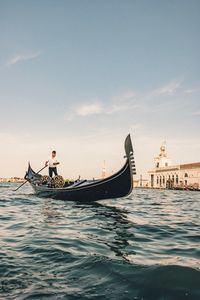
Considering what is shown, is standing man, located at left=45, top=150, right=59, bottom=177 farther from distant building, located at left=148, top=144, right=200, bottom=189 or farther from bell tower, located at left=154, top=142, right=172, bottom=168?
bell tower, located at left=154, top=142, right=172, bottom=168

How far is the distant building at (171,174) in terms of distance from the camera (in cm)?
6388

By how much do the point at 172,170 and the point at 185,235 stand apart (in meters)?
69.7

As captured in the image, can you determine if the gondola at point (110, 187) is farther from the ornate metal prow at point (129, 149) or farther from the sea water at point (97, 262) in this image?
the sea water at point (97, 262)

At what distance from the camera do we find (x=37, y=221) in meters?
6.74

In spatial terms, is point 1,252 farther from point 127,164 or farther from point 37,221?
point 127,164

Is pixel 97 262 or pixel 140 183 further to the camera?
pixel 140 183

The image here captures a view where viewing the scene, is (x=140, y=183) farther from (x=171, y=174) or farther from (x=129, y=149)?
(x=129, y=149)

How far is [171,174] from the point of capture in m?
73.9

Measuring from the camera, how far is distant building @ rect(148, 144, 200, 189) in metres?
63.9

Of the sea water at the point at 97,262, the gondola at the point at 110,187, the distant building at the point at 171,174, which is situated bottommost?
the sea water at the point at 97,262

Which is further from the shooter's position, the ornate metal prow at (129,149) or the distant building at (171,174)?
the distant building at (171,174)

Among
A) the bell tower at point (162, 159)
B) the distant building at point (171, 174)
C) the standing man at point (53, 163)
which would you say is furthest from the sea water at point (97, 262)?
the bell tower at point (162, 159)

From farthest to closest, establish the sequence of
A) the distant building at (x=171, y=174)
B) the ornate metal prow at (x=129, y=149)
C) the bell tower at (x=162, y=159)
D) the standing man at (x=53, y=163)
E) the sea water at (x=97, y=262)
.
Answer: the bell tower at (x=162, y=159), the distant building at (x=171, y=174), the standing man at (x=53, y=163), the ornate metal prow at (x=129, y=149), the sea water at (x=97, y=262)

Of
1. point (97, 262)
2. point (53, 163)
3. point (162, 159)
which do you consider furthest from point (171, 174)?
point (97, 262)
